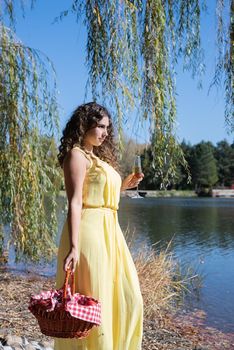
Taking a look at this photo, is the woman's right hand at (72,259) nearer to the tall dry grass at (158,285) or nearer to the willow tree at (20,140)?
the willow tree at (20,140)

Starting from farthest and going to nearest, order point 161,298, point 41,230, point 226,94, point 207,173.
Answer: point 207,173
point 161,298
point 41,230
point 226,94

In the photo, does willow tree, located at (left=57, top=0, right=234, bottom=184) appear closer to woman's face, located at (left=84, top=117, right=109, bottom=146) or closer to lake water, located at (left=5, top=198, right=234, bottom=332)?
woman's face, located at (left=84, top=117, right=109, bottom=146)

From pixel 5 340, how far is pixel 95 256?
1.42m

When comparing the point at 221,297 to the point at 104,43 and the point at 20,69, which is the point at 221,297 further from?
the point at 104,43

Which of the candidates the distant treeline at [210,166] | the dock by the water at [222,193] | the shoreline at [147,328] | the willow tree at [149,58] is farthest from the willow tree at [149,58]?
the dock by the water at [222,193]

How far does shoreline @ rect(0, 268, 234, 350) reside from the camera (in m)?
4.39

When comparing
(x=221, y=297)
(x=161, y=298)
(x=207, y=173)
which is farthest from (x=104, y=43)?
(x=207, y=173)

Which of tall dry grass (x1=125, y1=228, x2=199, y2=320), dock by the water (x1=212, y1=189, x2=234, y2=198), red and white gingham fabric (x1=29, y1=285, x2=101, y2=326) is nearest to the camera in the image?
red and white gingham fabric (x1=29, y1=285, x2=101, y2=326)

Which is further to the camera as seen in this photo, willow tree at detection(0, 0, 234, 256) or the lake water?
the lake water

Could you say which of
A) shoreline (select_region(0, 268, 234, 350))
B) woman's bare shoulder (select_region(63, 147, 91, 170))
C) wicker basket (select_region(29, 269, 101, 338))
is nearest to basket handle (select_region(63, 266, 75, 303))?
wicker basket (select_region(29, 269, 101, 338))

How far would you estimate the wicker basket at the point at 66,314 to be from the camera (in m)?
2.32

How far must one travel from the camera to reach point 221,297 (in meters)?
8.46

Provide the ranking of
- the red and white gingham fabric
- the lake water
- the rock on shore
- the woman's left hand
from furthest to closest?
the lake water, the rock on shore, the woman's left hand, the red and white gingham fabric

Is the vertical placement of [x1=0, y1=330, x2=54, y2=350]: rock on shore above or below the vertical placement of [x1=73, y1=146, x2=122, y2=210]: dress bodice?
below
